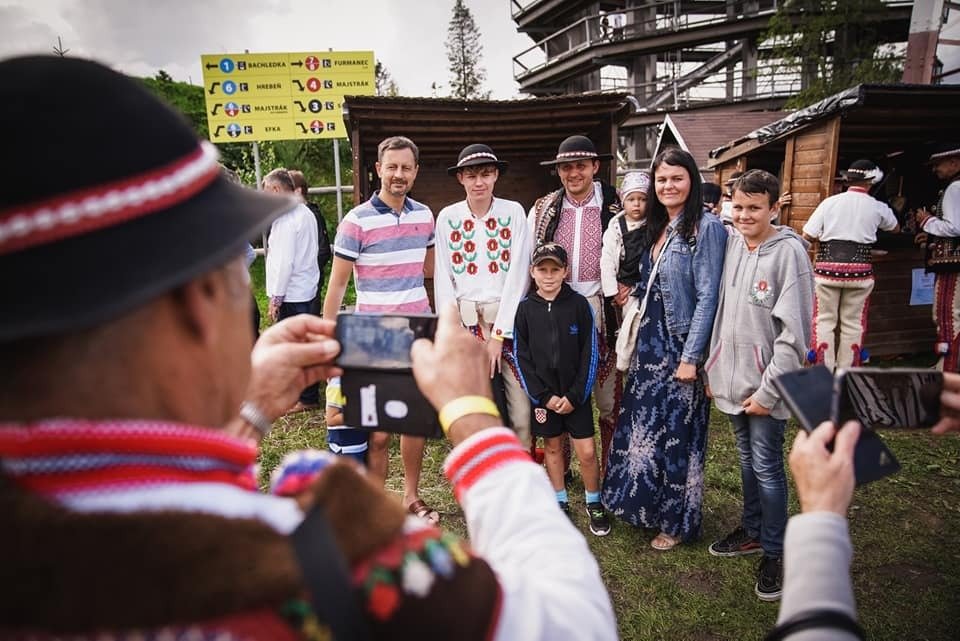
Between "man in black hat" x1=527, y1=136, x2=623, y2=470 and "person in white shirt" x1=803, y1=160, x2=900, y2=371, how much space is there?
3409 mm

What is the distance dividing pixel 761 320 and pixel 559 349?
1.21 metres

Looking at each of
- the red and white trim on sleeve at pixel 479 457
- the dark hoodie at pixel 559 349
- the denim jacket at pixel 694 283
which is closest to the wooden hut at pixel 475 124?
the dark hoodie at pixel 559 349

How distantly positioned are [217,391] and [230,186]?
0.31m

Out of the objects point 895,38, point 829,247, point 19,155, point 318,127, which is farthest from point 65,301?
point 895,38

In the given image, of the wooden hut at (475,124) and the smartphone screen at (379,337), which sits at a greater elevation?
the wooden hut at (475,124)

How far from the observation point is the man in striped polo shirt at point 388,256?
12.5 feet

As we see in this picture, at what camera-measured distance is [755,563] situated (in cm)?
327

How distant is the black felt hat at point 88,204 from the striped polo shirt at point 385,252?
312 cm

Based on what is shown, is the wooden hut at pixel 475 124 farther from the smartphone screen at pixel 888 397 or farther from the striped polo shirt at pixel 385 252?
the smartphone screen at pixel 888 397

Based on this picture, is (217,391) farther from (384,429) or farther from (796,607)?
(796,607)

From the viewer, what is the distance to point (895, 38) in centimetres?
2661

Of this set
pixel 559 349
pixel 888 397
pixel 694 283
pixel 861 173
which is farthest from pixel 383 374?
pixel 861 173

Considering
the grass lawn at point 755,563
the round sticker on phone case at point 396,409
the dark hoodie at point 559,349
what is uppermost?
the round sticker on phone case at point 396,409

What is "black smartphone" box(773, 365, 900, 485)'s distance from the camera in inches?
48.7
